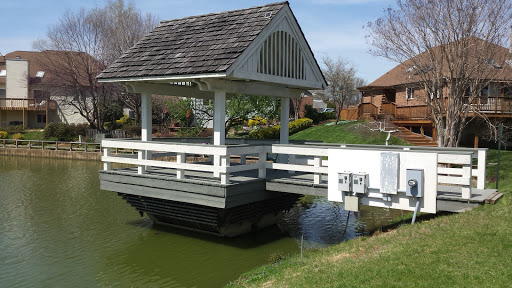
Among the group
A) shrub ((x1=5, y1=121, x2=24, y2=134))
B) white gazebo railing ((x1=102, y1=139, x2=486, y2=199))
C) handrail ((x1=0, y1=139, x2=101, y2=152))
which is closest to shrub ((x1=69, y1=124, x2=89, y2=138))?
handrail ((x1=0, y1=139, x2=101, y2=152))

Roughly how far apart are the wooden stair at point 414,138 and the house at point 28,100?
114 feet

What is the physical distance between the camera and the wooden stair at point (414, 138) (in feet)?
87.8

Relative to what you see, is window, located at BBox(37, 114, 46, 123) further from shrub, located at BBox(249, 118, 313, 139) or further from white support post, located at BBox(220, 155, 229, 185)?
white support post, located at BBox(220, 155, 229, 185)

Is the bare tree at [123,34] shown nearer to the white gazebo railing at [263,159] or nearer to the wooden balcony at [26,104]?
the wooden balcony at [26,104]

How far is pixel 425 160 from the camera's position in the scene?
9.37m

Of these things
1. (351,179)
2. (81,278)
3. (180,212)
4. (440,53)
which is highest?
(440,53)

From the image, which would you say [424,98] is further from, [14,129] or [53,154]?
[14,129]

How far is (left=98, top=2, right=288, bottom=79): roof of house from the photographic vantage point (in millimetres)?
11453

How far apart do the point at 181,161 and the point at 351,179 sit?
425cm

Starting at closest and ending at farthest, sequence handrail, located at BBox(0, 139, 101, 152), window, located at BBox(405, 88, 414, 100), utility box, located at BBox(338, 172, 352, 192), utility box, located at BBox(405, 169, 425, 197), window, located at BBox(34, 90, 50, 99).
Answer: utility box, located at BBox(405, 169, 425, 197) → utility box, located at BBox(338, 172, 352, 192) → window, located at BBox(405, 88, 414, 100) → handrail, located at BBox(0, 139, 101, 152) → window, located at BBox(34, 90, 50, 99)

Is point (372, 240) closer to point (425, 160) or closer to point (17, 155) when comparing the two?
point (425, 160)

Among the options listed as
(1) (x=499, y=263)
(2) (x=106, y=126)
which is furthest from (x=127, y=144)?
(2) (x=106, y=126)

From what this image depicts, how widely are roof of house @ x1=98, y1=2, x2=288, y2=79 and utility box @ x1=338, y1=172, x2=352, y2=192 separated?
3.59 m

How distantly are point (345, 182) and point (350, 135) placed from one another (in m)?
20.3
